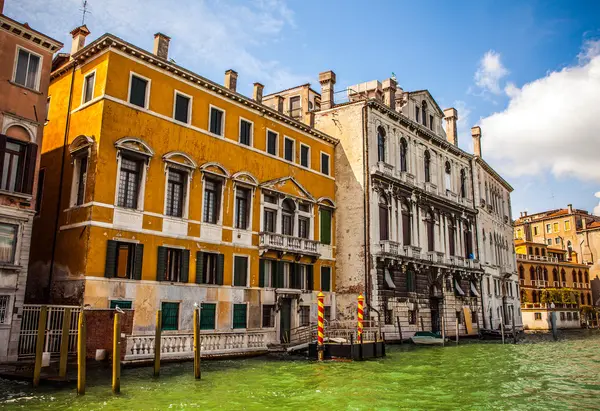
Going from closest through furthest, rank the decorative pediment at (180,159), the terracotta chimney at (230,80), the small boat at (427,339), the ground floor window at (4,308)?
the ground floor window at (4,308) < the decorative pediment at (180,159) < the terracotta chimney at (230,80) < the small boat at (427,339)

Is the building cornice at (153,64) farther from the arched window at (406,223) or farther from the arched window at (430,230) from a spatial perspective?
the arched window at (430,230)

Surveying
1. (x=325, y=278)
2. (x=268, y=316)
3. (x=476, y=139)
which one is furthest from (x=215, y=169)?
(x=476, y=139)

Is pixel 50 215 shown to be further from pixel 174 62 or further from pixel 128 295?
pixel 174 62

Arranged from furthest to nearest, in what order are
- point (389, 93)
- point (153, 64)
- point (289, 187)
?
point (389, 93)
point (289, 187)
point (153, 64)

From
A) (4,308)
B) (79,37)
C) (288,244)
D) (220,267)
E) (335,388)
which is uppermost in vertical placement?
(79,37)

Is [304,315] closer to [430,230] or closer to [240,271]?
[240,271]

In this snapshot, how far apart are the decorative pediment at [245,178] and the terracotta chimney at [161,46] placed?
4.95 metres

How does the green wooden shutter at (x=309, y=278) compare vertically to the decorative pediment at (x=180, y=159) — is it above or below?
below

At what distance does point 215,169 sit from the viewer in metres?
20.0

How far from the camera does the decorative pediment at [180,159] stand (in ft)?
60.1

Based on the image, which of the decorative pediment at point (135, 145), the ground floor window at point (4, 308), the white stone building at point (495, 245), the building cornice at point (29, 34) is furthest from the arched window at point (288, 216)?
the white stone building at point (495, 245)

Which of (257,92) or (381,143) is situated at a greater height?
(257,92)

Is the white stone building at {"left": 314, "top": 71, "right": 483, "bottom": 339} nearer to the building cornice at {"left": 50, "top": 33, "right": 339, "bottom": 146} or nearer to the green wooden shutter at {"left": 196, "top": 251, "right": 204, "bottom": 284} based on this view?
the building cornice at {"left": 50, "top": 33, "right": 339, "bottom": 146}

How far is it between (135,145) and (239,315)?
7246 millimetres
